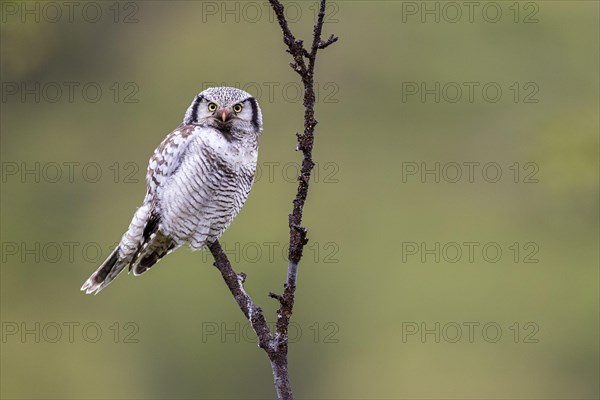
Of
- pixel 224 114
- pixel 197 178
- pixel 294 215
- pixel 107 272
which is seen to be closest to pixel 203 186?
pixel 197 178

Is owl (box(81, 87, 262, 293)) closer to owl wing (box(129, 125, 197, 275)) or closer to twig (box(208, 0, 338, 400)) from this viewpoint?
owl wing (box(129, 125, 197, 275))

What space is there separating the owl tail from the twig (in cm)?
134

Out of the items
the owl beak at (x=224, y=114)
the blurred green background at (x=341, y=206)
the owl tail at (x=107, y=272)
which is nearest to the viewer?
the owl beak at (x=224, y=114)

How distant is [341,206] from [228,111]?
44.6 ft

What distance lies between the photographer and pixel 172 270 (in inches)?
647

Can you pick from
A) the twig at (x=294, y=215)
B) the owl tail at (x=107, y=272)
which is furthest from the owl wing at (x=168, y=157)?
the twig at (x=294, y=215)

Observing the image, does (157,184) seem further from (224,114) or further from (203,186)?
(224,114)

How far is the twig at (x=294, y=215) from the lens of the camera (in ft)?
9.30

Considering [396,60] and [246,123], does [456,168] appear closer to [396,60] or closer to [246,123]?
[396,60]

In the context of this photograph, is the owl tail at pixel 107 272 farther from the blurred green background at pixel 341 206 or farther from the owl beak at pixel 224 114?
the blurred green background at pixel 341 206

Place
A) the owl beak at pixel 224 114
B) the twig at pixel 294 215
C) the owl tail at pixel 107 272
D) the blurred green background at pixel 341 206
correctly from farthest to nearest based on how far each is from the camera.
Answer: the blurred green background at pixel 341 206 → the owl tail at pixel 107 272 → the owl beak at pixel 224 114 → the twig at pixel 294 215

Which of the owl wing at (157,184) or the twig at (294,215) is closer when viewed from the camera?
the twig at (294,215)

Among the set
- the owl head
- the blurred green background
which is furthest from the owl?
the blurred green background

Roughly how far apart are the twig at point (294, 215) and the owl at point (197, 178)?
119 centimetres
